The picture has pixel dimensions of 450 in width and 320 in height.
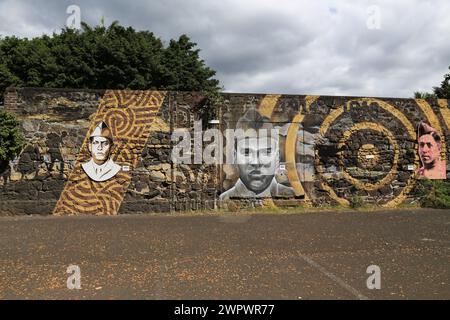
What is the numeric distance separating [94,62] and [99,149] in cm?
1559

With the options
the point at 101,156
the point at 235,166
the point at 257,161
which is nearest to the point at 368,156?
the point at 257,161

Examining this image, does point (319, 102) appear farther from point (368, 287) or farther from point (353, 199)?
point (368, 287)

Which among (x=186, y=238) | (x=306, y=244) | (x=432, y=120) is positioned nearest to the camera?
(x=306, y=244)

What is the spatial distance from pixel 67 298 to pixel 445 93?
26.4m

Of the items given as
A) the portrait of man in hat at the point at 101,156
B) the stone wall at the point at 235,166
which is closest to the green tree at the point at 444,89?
the stone wall at the point at 235,166

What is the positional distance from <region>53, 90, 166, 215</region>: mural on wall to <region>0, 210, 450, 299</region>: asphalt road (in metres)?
1.04

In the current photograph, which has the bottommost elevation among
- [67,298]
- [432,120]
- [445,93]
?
[67,298]

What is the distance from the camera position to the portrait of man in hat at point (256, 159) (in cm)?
1088

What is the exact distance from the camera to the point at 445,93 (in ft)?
81.1

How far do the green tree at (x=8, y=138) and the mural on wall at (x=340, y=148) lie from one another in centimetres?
533

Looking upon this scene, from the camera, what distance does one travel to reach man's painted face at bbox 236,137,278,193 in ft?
35.7

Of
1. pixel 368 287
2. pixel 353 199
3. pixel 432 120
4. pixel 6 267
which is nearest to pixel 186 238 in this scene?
pixel 6 267

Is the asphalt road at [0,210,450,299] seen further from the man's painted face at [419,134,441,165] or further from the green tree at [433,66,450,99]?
the green tree at [433,66,450,99]

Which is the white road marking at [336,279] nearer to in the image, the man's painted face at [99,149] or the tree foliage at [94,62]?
the man's painted face at [99,149]
